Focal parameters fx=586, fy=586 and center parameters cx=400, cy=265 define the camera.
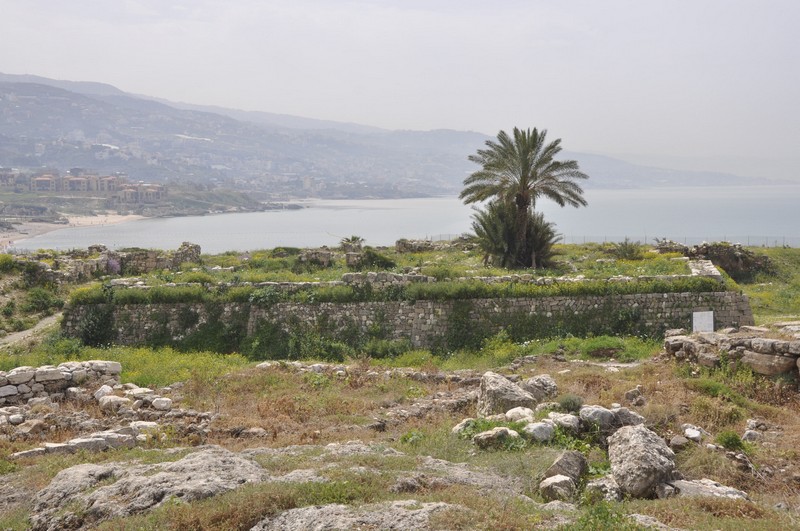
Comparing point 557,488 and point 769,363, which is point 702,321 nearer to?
point 769,363

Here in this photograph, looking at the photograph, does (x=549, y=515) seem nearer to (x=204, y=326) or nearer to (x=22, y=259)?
(x=204, y=326)

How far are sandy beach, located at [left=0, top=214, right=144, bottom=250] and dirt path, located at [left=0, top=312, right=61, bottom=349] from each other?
3841 centimetres

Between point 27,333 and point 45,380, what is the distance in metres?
10.3

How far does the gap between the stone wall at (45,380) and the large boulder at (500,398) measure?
29.1ft

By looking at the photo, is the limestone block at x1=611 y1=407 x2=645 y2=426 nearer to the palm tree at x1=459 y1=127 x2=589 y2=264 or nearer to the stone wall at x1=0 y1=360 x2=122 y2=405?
the stone wall at x1=0 y1=360 x2=122 y2=405

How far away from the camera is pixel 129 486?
7.64 meters

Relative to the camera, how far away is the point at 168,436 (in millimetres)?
10398

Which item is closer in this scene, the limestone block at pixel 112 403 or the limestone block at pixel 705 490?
the limestone block at pixel 705 490

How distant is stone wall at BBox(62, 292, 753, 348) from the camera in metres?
19.0

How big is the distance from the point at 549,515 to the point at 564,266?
2178cm

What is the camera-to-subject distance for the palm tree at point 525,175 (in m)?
28.1

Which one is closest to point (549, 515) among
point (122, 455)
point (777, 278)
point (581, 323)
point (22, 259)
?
point (122, 455)

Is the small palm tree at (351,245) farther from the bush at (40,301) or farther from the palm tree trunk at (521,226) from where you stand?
the bush at (40,301)

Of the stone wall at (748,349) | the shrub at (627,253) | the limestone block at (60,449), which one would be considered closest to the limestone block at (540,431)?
the stone wall at (748,349)
